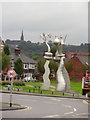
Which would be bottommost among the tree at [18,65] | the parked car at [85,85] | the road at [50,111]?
the road at [50,111]

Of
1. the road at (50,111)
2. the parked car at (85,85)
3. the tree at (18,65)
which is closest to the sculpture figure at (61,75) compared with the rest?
the parked car at (85,85)

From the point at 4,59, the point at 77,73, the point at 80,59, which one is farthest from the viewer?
the point at 80,59

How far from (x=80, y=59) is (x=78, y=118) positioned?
87.9 m

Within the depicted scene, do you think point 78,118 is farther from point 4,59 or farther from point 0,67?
point 0,67

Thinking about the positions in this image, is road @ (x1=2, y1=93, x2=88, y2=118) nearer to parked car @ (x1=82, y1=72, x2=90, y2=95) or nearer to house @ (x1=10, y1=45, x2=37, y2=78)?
parked car @ (x1=82, y1=72, x2=90, y2=95)

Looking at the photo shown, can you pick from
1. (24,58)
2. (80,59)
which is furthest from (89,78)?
(24,58)

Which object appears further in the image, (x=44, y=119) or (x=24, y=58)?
(x=24, y=58)

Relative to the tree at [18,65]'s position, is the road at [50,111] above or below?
below

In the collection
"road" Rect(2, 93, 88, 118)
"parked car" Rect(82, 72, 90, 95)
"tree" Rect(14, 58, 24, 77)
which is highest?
"tree" Rect(14, 58, 24, 77)

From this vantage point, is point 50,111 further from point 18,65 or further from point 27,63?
point 27,63

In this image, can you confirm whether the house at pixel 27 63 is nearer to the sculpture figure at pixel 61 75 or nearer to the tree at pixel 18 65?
the tree at pixel 18 65

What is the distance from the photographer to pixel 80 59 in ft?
345

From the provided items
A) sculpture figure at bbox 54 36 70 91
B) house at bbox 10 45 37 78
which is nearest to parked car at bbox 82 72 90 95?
sculpture figure at bbox 54 36 70 91

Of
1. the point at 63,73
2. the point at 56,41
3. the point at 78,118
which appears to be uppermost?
the point at 56,41
